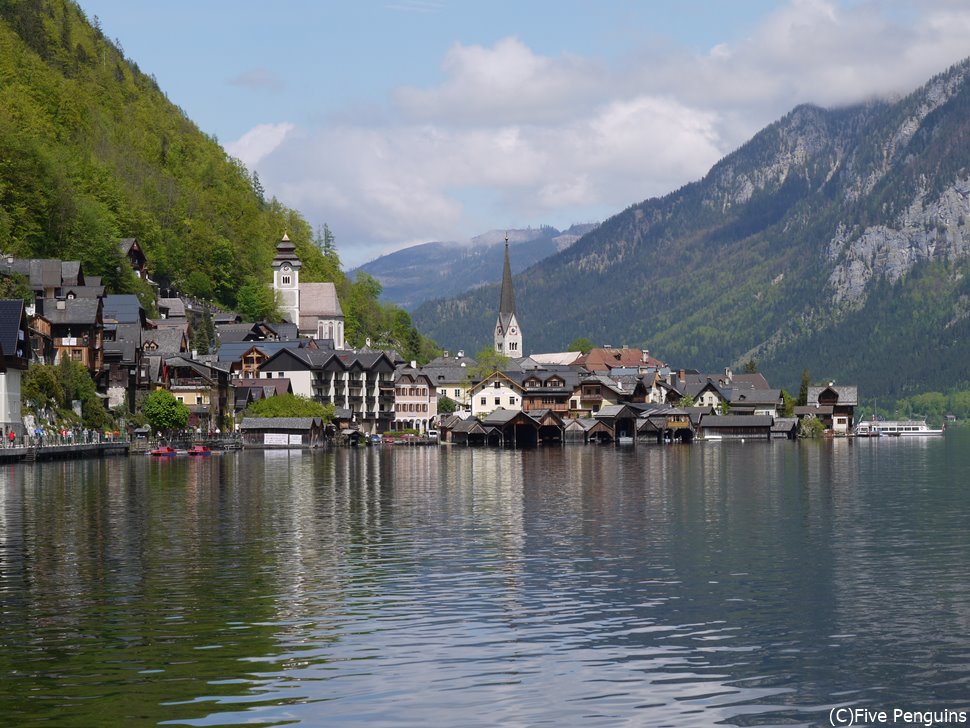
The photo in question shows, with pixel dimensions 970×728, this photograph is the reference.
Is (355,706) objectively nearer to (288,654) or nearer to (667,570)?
(288,654)

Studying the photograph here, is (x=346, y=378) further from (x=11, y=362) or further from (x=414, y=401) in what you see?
(x=11, y=362)

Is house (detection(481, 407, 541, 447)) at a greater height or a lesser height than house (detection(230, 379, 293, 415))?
lesser

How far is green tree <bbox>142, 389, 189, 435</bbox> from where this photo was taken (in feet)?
428

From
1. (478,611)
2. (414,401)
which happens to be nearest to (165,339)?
(414,401)

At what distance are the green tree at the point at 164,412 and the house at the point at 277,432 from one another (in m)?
13.5

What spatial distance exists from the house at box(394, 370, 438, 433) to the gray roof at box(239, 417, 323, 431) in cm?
3585

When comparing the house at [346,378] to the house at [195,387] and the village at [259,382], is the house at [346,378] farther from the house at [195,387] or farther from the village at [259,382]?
the house at [195,387]

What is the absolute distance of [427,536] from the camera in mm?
47094

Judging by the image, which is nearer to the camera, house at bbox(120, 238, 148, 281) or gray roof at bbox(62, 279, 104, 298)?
gray roof at bbox(62, 279, 104, 298)

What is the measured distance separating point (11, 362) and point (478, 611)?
7402 cm

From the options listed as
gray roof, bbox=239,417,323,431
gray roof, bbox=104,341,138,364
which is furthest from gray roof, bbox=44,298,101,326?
gray roof, bbox=239,417,323,431

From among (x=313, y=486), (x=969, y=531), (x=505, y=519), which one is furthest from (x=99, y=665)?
(x=313, y=486)

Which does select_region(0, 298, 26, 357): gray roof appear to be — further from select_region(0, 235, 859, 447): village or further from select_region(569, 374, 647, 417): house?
select_region(569, 374, 647, 417): house

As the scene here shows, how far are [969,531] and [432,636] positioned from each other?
2693cm
